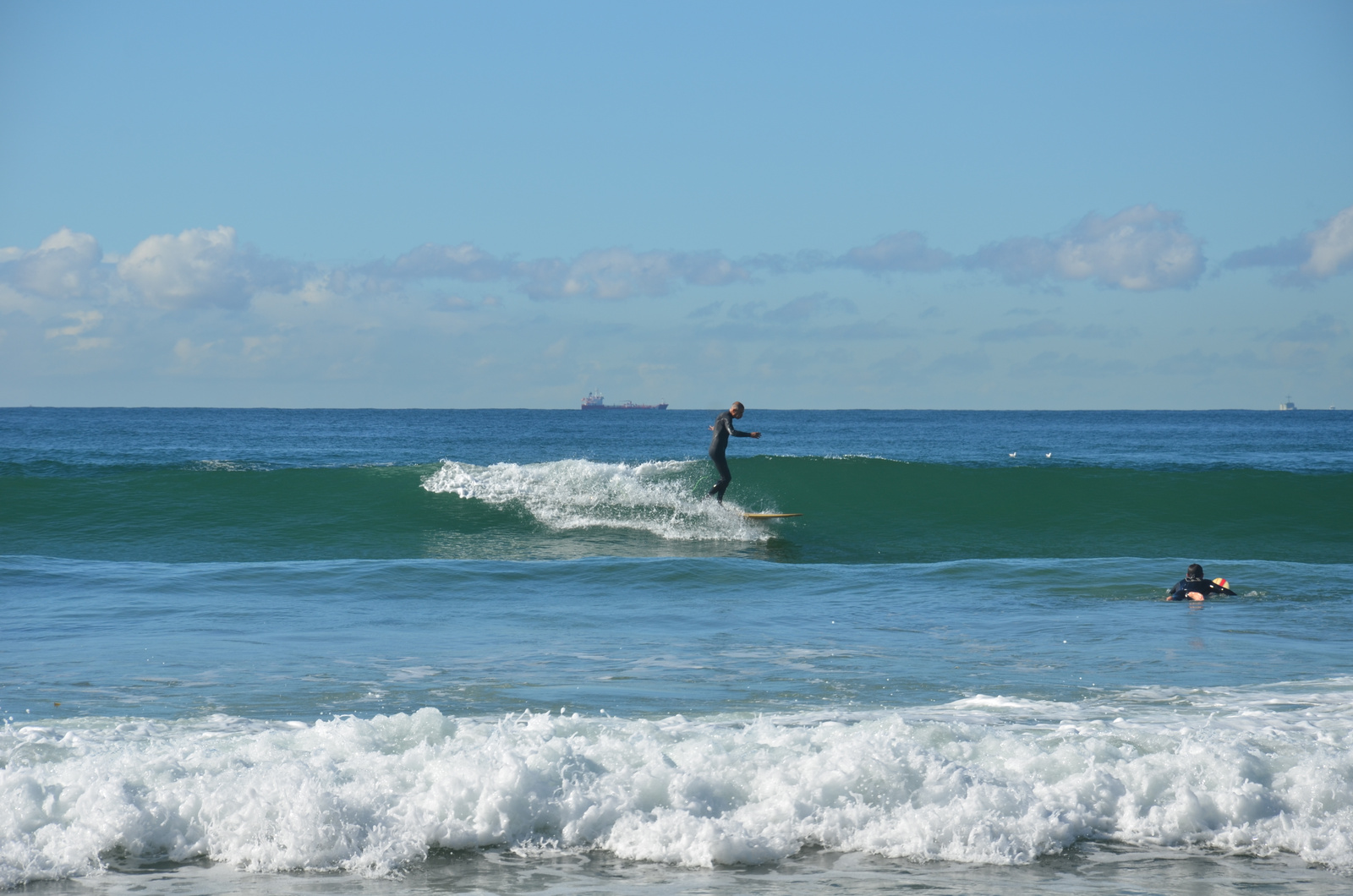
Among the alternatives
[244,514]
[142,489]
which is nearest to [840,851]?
[244,514]

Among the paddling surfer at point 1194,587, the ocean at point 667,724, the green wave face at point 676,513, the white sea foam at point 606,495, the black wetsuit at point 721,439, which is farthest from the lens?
the white sea foam at point 606,495

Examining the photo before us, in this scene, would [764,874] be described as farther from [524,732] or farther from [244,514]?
[244,514]

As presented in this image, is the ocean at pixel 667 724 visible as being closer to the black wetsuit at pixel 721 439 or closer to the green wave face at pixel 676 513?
the green wave face at pixel 676 513

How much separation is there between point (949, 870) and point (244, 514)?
1750cm

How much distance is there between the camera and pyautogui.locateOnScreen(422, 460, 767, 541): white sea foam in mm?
17797

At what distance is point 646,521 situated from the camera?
18125mm

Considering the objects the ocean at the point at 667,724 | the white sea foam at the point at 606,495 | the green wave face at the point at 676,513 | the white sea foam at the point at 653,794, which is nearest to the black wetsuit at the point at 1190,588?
the ocean at the point at 667,724

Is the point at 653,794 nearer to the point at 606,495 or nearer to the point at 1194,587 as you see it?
the point at 1194,587

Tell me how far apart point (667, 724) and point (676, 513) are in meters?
12.5

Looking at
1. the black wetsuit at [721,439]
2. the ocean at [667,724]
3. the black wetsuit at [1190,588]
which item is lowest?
the ocean at [667,724]

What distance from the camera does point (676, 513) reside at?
18266mm

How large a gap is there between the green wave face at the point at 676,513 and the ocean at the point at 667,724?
0.54 m

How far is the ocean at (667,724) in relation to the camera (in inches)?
168

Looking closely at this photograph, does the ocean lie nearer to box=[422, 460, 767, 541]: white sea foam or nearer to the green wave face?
the green wave face
